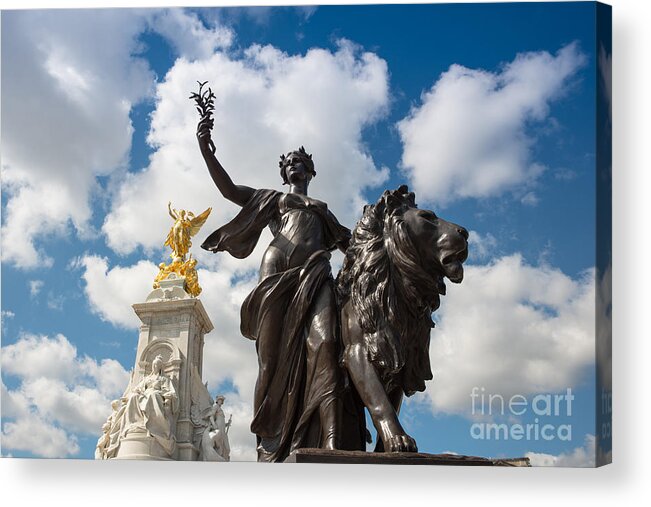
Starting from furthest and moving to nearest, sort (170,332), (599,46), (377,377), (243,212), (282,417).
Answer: (170,332) → (599,46) → (243,212) → (282,417) → (377,377)

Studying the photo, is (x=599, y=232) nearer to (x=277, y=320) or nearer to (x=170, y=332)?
(x=277, y=320)

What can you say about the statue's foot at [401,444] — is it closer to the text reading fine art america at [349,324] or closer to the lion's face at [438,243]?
the text reading fine art america at [349,324]

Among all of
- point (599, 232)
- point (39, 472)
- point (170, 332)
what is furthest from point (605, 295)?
point (170, 332)

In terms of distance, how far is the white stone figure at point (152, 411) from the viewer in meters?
13.5

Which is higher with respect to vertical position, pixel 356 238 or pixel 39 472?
pixel 356 238

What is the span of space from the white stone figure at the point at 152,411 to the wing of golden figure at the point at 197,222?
348 cm

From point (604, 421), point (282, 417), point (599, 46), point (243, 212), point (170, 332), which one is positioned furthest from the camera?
point (170, 332)

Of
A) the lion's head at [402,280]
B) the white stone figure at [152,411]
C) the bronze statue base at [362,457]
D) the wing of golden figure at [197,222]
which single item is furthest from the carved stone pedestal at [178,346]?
the bronze statue base at [362,457]

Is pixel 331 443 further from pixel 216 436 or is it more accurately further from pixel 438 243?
pixel 216 436

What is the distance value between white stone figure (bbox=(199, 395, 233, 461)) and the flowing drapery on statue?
925 cm

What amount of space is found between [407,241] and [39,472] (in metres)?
3.39

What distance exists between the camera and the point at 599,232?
6023 millimetres

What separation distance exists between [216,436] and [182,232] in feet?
14.5

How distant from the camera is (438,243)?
466 centimetres
